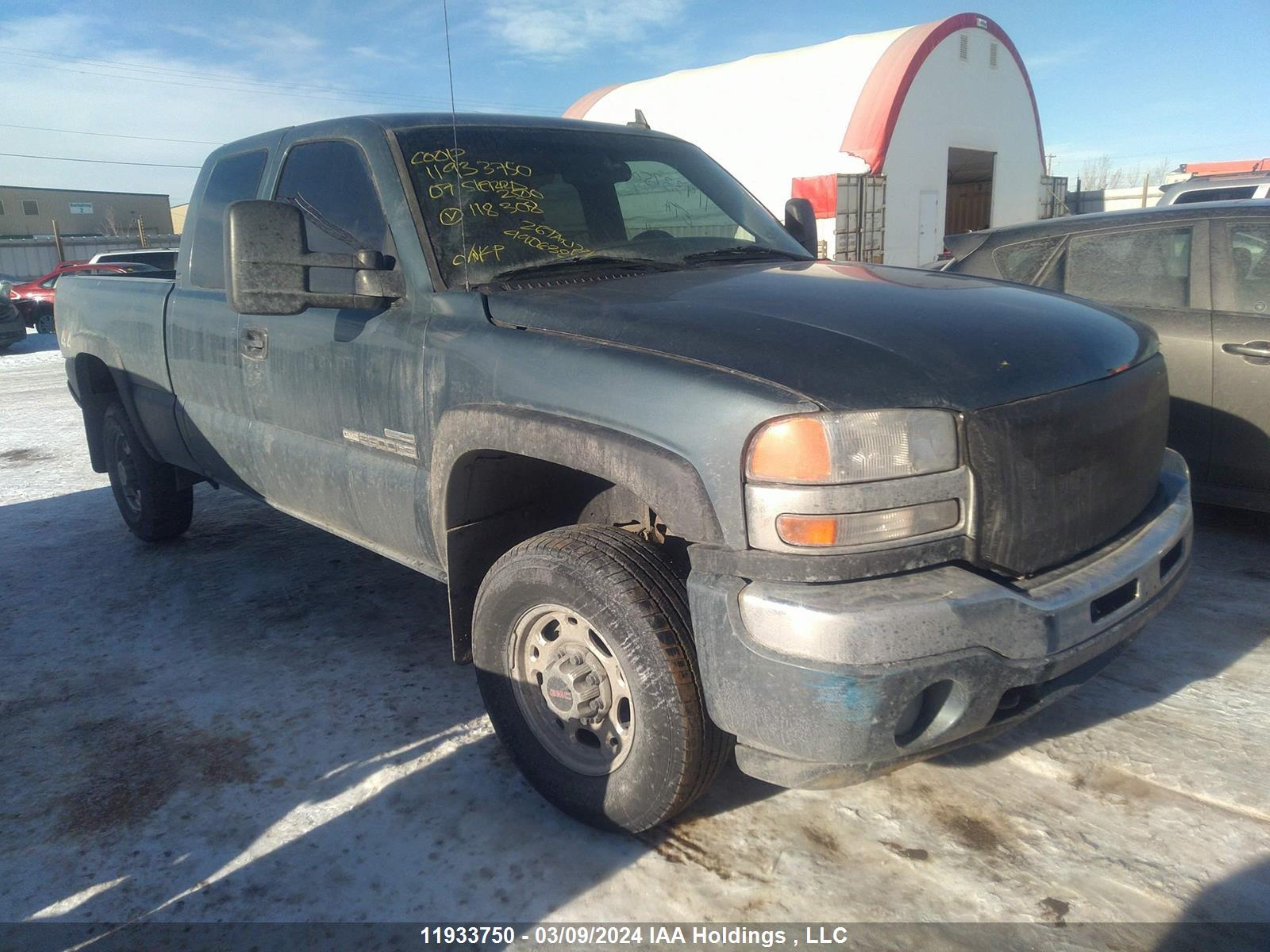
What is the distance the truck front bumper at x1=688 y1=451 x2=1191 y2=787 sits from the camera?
1.94 m

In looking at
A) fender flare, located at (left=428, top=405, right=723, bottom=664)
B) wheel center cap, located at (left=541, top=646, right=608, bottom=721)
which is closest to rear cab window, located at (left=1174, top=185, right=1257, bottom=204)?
fender flare, located at (left=428, top=405, right=723, bottom=664)

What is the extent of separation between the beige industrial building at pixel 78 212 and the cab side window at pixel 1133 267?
5805 cm

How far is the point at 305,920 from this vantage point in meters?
2.30

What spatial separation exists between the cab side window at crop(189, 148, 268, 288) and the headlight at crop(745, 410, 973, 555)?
286 cm

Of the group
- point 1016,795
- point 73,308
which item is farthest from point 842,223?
point 1016,795

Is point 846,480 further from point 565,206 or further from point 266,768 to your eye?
point 266,768

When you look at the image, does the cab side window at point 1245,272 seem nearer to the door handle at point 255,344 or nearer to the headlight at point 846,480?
the headlight at point 846,480

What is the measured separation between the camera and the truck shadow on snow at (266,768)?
242 centimetres

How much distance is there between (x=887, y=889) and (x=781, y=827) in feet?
1.17

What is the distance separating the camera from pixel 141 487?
5078 mm

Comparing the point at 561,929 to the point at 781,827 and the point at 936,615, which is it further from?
the point at 936,615

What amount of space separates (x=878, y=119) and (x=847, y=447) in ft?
58.2

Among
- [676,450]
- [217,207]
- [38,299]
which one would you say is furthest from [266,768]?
[38,299]

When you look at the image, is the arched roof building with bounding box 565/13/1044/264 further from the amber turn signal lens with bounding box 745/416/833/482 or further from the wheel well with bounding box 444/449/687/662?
the amber turn signal lens with bounding box 745/416/833/482
